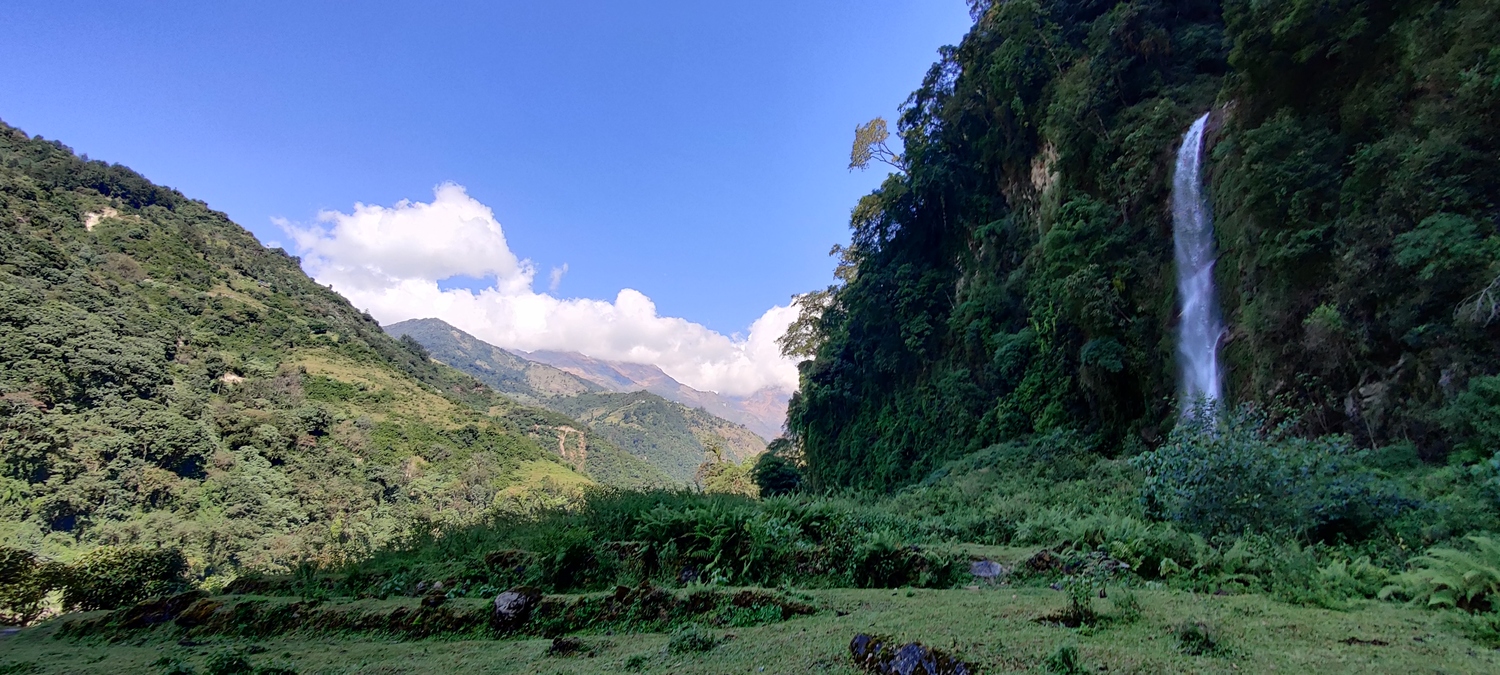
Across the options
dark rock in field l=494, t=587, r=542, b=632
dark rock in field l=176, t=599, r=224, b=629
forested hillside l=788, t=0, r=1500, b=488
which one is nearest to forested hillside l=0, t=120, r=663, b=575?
dark rock in field l=176, t=599, r=224, b=629

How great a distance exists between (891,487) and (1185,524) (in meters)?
19.4

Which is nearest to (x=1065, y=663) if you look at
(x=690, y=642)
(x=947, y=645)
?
(x=947, y=645)

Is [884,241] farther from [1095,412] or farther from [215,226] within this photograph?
[215,226]

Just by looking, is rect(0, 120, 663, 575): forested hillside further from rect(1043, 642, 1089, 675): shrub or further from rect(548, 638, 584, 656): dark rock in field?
rect(1043, 642, 1089, 675): shrub

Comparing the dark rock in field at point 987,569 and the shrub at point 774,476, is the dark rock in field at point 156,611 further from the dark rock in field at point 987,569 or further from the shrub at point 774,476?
the shrub at point 774,476

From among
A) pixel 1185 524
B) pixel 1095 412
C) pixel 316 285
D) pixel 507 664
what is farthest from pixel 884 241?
pixel 316 285

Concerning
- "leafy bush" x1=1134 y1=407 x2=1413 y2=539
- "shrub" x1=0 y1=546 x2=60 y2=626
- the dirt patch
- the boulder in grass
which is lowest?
"shrub" x1=0 y1=546 x2=60 y2=626

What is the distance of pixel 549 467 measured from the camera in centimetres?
7238

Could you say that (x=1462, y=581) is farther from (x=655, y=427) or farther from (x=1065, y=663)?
(x=655, y=427)

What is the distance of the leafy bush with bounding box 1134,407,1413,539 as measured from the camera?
730cm

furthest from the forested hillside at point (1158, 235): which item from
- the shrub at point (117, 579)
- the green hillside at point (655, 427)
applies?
the green hillside at point (655, 427)

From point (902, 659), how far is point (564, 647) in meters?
2.74

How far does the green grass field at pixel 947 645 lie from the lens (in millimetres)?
3582

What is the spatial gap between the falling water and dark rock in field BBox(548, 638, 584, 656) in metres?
15.4
